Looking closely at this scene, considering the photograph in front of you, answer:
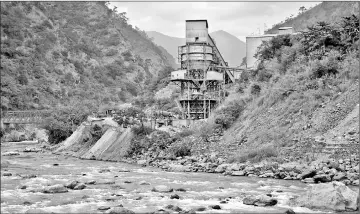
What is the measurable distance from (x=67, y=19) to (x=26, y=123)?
77802mm

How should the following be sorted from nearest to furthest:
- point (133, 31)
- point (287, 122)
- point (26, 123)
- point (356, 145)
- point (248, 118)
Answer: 1. point (356, 145)
2. point (287, 122)
3. point (248, 118)
4. point (26, 123)
5. point (133, 31)

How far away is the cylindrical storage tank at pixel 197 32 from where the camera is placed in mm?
50500

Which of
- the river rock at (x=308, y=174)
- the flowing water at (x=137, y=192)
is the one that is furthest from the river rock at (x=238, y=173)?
the river rock at (x=308, y=174)

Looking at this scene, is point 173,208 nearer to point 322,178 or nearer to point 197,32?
point 322,178

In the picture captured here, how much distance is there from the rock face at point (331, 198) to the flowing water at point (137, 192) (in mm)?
441

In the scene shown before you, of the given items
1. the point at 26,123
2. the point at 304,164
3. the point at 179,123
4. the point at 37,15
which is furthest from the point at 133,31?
the point at 304,164

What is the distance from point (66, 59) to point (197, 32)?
57491 millimetres

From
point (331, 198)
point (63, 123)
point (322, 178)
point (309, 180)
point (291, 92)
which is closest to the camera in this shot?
point (331, 198)

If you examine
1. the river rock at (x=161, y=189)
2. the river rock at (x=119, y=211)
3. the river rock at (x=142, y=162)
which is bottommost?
the river rock at (x=142, y=162)

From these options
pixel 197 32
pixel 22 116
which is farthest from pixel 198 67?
pixel 22 116

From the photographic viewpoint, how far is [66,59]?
334 feet

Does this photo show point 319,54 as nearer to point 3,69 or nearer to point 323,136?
Answer: point 323,136

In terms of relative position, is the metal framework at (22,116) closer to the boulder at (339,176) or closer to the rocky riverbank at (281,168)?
the rocky riverbank at (281,168)

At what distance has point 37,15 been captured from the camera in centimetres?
10662
